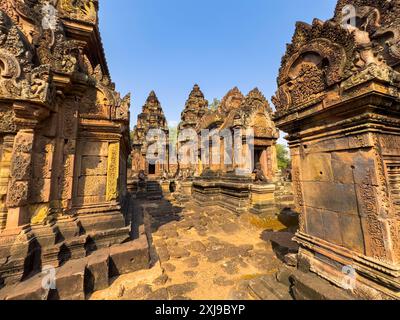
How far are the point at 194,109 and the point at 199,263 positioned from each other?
51.2 feet

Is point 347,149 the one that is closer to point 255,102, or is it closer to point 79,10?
point 79,10

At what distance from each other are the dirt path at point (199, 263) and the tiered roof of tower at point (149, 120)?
47.9ft

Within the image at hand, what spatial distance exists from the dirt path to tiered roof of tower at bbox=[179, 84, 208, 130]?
37.6ft

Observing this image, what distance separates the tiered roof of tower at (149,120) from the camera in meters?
19.8

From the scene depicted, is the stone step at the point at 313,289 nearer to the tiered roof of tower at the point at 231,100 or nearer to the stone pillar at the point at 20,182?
the stone pillar at the point at 20,182

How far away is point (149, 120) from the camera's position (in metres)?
21.0

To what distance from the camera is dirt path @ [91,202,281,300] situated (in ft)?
10.1

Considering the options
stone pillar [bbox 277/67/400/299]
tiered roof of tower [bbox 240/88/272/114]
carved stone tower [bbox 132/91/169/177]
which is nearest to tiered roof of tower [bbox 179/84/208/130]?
carved stone tower [bbox 132/91/169/177]

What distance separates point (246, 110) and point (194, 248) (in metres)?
8.18

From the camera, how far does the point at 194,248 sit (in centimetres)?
490

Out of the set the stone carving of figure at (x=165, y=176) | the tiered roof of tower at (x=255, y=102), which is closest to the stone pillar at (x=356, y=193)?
the tiered roof of tower at (x=255, y=102)

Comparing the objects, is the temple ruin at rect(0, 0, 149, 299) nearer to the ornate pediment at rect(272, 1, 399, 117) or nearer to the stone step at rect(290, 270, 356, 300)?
the stone step at rect(290, 270, 356, 300)
